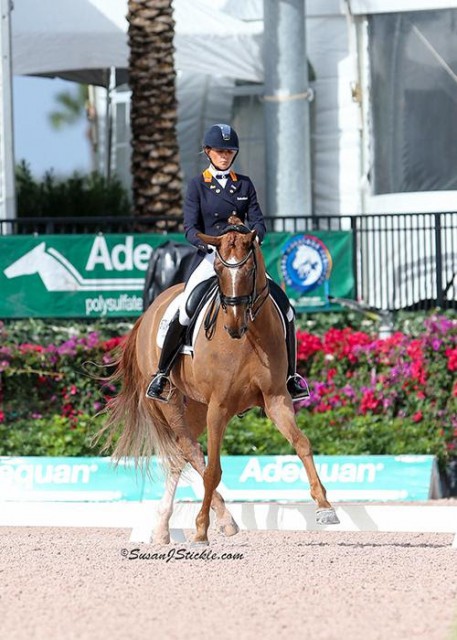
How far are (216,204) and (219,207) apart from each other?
0.03 metres

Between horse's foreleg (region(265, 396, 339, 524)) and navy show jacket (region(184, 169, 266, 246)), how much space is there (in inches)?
53.3

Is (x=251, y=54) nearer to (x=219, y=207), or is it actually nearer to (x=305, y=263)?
(x=305, y=263)

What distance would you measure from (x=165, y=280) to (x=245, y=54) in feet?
20.4

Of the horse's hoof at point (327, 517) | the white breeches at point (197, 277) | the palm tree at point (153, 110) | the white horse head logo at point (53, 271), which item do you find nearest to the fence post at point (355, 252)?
the white horse head logo at point (53, 271)

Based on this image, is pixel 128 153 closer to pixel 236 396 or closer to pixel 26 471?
pixel 26 471

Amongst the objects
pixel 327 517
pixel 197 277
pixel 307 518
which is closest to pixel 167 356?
pixel 197 277

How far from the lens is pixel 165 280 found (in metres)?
15.4

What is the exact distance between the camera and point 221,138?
33.8 feet

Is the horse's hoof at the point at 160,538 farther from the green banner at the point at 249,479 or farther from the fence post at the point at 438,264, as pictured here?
the fence post at the point at 438,264

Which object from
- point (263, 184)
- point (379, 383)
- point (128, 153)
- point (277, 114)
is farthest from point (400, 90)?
point (128, 153)

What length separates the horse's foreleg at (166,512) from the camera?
10.8 m

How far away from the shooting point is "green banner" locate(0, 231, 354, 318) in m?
17.1

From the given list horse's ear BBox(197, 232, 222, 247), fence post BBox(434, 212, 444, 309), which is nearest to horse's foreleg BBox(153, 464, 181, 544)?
horse's ear BBox(197, 232, 222, 247)

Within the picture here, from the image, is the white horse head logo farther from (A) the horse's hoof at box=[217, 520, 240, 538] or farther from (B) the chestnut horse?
(A) the horse's hoof at box=[217, 520, 240, 538]
